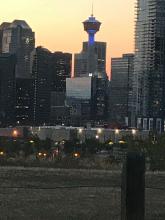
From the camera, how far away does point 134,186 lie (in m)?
5.06

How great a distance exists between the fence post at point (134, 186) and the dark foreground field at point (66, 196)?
12.4 ft

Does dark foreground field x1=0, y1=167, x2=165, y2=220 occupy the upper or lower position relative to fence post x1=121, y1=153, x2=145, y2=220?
lower

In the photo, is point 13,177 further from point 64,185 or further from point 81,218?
point 81,218

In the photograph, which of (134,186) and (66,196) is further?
(66,196)

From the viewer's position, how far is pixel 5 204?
32.3ft

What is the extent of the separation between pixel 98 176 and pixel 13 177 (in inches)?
96.0

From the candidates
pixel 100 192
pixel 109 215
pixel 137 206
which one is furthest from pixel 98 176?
pixel 137 206

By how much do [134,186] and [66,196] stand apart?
19.7 ft

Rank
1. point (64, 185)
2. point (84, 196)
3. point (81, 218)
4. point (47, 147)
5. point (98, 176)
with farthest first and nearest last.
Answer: point (47, 147)
point (98, 176)
point (64, 185)
point (84, 196)
point (81, 218)

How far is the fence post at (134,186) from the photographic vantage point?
504 cm

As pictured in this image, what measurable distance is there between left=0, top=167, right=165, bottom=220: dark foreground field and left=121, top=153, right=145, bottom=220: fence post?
149 inches

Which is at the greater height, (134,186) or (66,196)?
(134,186)

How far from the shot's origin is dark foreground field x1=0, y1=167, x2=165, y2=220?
29.8 feet

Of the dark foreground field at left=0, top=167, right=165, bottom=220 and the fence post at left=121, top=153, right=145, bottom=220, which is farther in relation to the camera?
→ the dark foreground field at left=0, top=167, right=165, bottom=220
